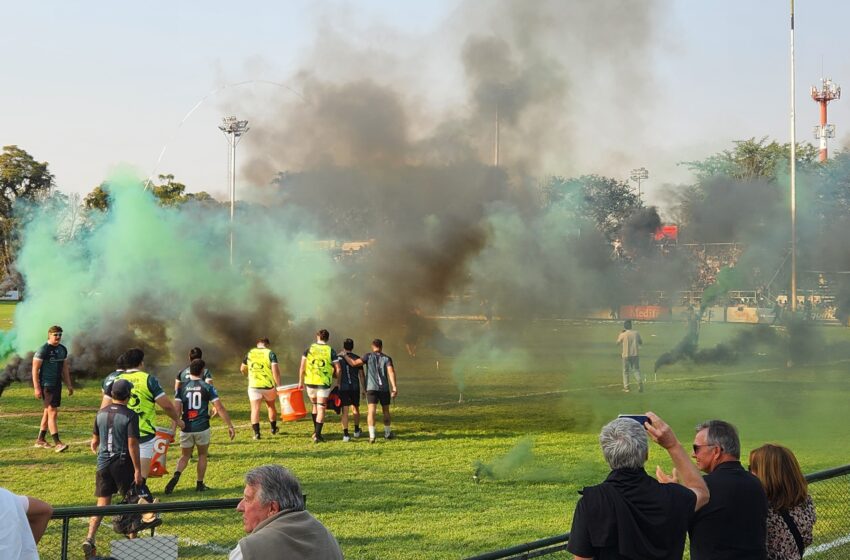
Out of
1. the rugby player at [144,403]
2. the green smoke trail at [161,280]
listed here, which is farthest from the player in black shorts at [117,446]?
the green smoke trail at [161,280]

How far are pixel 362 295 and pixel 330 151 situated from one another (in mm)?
3612

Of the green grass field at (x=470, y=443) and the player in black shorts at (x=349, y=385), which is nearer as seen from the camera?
the green grass field at (x=470, y=443)

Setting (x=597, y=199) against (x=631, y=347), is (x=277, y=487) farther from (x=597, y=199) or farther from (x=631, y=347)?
(x=597, y=199)

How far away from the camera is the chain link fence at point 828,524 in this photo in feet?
16.3

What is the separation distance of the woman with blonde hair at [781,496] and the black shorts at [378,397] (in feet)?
35.7

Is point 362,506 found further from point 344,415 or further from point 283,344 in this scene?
Result: point 283,344

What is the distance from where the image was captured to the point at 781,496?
4.93 m

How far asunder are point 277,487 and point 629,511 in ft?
5.03

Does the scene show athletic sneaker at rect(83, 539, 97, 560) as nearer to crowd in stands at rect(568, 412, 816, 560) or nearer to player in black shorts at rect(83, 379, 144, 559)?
player in black shorts at rect(83, 379, 144, 559)

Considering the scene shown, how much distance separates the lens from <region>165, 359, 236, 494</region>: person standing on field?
38.0 feet

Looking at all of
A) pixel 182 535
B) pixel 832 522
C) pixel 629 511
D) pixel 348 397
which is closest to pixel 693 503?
pixel 629 511

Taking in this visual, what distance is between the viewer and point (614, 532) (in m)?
3.99

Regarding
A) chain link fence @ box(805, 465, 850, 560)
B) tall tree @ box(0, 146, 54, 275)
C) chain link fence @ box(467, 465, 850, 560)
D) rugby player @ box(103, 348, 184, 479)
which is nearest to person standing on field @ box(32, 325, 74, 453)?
rugby player @ box(103, 348, 184, 479)

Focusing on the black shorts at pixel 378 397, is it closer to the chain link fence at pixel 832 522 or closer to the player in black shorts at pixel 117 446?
the player in black shorts at pixel 117 446
